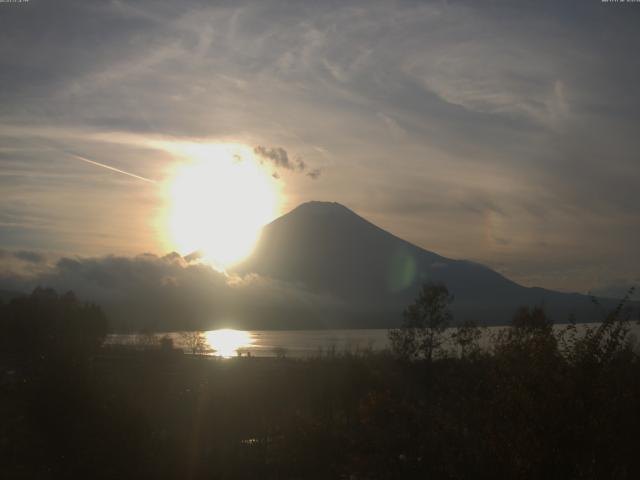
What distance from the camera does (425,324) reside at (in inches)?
1193

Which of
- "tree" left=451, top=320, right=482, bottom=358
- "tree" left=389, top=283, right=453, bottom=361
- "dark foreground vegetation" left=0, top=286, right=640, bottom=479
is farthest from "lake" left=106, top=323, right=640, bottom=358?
"tree" left=389, top=283, right=453, bottom=361

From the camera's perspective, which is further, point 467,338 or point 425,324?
point 467,338

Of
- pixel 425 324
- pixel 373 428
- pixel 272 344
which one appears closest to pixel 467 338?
pixel 425 324

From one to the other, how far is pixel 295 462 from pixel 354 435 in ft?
6.94

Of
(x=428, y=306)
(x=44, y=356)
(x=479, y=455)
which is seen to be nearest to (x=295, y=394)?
(x=428, y=306)

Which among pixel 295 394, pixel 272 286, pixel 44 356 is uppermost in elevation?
pixel 272 286

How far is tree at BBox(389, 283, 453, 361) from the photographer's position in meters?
29.9

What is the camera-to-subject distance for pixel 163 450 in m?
10.6

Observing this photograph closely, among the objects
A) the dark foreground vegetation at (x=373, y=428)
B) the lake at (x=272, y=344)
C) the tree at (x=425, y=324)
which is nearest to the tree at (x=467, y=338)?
the lake at (x=272, y=344)

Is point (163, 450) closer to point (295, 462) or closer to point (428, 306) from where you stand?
point (295, 462)

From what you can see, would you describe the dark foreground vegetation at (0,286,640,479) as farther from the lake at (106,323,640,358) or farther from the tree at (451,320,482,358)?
the tree at (451,320,482,358)

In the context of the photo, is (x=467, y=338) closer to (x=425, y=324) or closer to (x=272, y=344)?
(x=425, y=324)

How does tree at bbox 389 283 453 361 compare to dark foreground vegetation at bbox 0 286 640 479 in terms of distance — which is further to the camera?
tree at bbox 389 283 453 361

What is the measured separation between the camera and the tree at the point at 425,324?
29938 millimetres
